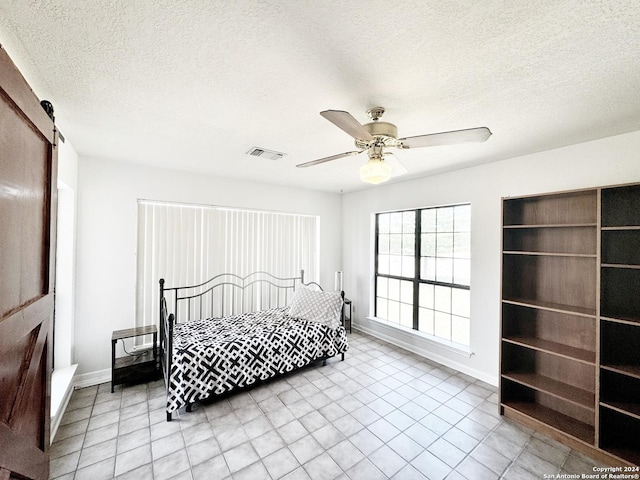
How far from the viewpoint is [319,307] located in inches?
149

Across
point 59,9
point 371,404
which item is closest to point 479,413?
point 371,404

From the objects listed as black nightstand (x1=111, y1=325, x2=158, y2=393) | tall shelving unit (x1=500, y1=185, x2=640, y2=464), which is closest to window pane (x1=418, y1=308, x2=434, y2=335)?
tall shelving unit (x1=500, y1=185, x2=640, y2=464)

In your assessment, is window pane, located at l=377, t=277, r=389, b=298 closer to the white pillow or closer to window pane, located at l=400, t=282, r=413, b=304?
window pane, located at l=400, t=282, r=413, b=304

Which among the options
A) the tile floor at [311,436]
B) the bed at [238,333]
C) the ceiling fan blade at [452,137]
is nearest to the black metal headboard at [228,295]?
the bed at [238,333]

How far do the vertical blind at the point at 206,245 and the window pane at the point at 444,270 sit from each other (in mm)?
2210

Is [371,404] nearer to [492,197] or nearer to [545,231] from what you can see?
[545,231]

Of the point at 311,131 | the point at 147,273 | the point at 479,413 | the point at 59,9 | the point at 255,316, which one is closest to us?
the point at 59,9

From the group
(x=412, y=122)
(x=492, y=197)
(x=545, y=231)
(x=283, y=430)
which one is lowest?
(x=283, y=430)

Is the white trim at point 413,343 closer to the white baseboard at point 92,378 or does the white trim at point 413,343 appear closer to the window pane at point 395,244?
the window pane at point 395,244

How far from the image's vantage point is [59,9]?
1.12 m

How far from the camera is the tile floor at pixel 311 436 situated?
6.44 feet

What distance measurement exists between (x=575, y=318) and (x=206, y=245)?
4.23 meters

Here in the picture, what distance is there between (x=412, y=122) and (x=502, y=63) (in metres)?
0.72

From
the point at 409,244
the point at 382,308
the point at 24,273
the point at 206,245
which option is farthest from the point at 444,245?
the point at 24,273
